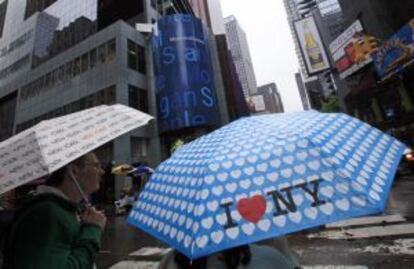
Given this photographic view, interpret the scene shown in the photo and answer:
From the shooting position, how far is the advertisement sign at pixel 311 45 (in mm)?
43688

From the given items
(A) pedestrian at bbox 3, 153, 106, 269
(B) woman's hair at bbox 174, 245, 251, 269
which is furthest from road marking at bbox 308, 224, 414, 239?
(A) pedestrian at bbox 3, 153, 106, 269

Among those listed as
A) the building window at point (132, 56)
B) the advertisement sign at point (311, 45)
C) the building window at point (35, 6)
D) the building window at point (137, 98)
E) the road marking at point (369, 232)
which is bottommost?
the road marking at point (369, 232)

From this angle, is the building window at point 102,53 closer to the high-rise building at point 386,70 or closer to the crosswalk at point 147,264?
the high-rise building at point 386,70

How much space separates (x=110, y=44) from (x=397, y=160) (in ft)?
117

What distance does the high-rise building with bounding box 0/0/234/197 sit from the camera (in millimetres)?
30391

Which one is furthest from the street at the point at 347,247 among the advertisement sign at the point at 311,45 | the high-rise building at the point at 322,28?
the high-rise building at the point at 322,28

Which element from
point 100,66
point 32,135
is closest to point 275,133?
point 32,135

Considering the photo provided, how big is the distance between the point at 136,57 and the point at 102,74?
15.8ft

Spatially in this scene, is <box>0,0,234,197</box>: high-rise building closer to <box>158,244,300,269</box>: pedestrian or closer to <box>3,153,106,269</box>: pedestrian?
<box>3,153,106,269</box>: pedestrian

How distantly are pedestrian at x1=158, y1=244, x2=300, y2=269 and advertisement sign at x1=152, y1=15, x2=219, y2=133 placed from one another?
1108 inches

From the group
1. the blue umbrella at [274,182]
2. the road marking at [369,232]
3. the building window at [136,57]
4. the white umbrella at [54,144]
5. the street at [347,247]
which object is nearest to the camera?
the blue umbrella at [274,182]

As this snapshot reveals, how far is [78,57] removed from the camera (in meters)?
35.7

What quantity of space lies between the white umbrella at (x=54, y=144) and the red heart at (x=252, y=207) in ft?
3.66

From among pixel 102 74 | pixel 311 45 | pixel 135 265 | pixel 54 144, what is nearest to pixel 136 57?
pixel 102 74
